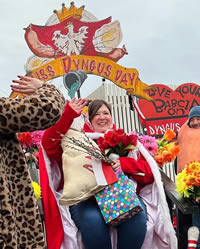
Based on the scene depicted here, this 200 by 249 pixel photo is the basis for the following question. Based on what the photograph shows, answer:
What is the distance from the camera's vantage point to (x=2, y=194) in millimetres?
1276

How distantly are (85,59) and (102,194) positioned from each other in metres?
7.61

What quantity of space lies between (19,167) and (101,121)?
4.27 feet

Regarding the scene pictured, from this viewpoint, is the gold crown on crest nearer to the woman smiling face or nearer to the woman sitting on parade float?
the woman smiling face

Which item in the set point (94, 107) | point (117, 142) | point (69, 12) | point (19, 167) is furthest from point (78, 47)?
point (19, 167)

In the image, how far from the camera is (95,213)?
7.22 ft

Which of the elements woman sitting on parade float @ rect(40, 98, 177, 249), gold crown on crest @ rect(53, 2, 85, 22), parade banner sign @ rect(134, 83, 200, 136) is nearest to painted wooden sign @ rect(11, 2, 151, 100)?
gold crown on crest @ rect(53, 2, 85, 22)

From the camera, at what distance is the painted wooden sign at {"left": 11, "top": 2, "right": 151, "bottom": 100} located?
9.35m

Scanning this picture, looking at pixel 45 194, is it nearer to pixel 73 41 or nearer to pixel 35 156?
pixel 35 156

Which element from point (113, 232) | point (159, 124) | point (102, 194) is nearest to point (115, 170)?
point (102, 194)

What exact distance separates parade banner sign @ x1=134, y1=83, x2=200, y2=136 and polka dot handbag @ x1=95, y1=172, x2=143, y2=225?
357 inches

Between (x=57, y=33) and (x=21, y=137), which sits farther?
(x=57, y=33)

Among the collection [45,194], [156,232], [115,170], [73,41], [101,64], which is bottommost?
[156,232]

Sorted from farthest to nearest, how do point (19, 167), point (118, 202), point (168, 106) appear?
point (168, 106) < point (118, 202) < point (19, 167)

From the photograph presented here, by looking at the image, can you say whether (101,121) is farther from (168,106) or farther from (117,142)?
(168,106)
